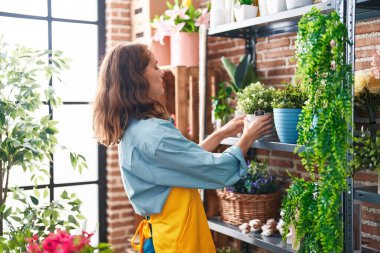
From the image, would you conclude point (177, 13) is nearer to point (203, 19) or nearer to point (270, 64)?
point (203, 19)

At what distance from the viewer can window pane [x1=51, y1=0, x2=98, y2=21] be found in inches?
137

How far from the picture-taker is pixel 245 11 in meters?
2.37

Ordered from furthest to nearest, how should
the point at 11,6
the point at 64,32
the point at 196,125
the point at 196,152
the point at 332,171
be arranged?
the point at 64,32 < the point at 11,6 < the point at 196,125 < the point at 196,152 < the point at 332,171

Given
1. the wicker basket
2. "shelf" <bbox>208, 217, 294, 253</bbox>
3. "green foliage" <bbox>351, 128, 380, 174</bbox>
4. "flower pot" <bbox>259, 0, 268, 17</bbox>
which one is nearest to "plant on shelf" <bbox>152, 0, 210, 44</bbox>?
"flower pot" <bbox>259, 0, 268, 17</bbox>

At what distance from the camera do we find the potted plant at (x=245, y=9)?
2.37 meters

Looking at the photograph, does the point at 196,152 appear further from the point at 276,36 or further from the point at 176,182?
the point at 276,36

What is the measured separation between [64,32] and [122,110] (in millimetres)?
1850

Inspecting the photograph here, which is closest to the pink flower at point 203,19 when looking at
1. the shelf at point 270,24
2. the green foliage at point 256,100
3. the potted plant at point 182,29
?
the potted plant at point 182,29

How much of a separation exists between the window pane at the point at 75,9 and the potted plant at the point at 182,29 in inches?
30.3

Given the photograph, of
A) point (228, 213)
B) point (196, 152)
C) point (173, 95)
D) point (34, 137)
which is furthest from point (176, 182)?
point (173, 95)

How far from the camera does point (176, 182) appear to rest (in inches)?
73.4

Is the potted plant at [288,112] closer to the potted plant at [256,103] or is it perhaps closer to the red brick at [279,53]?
the potted plant at [256,103]

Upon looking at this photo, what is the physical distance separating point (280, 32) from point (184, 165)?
4.10 feet

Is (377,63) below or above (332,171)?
above
